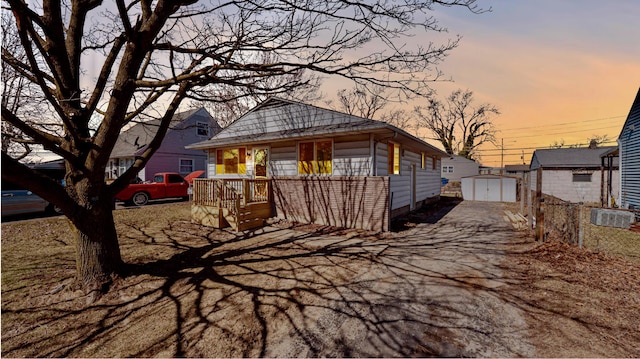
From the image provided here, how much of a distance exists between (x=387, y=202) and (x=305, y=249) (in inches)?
128

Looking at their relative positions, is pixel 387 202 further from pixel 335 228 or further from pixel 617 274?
pixel 617 274

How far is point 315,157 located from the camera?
33.4 feet

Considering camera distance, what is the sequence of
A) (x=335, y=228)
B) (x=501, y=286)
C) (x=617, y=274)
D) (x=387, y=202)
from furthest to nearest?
1. (x=335, y=228)
2. (x=387, y=202)
3. (x=617, y=274)
4. (x=501, y=286)

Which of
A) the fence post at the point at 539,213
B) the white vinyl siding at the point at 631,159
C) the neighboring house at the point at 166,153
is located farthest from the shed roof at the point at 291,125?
the white vinyl siding at the point at 631,159

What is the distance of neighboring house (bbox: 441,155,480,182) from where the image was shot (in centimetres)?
3681

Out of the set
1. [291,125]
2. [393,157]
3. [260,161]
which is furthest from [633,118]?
[260,161]

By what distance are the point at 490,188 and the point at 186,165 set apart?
26.1m

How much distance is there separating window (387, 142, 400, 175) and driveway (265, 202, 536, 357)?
4.61 m

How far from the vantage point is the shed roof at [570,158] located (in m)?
21.6

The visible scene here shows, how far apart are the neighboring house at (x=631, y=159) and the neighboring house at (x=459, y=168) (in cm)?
2374

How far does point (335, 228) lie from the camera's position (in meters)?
9.29

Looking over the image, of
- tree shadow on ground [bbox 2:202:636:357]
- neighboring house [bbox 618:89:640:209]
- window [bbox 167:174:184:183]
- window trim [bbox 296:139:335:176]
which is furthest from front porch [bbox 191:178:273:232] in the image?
neighboring house [bbox 618:89:640:209]

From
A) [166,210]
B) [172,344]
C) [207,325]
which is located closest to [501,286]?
[207,325]

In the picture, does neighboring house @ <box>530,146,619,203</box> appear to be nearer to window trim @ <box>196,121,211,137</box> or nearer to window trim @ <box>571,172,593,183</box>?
window trim @ <box>571,172,593,183</box>
